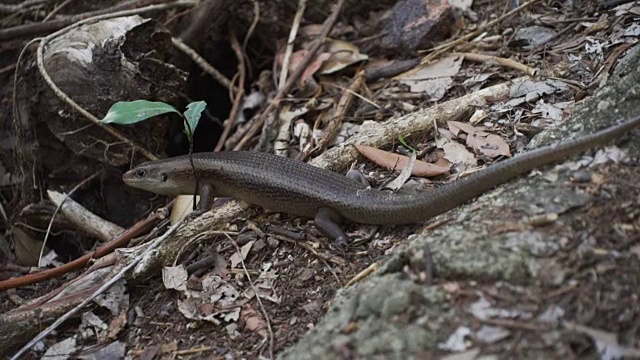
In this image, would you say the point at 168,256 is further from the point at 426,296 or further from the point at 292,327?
the point at 426,296

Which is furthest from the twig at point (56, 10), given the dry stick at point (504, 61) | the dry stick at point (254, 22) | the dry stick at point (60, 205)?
the dry stick at point (504, 61)

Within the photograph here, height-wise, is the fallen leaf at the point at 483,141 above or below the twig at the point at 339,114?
above

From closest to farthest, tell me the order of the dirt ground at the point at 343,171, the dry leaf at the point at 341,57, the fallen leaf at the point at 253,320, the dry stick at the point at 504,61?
the dirt ground at the point at 343,171 < the fallen leaf at the point at 253,320 < the dry stick at the point at 504,61 < the dry leaf at the point at 341,57

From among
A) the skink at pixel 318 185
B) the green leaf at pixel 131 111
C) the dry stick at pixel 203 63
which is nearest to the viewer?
the skink at pixel 318 185

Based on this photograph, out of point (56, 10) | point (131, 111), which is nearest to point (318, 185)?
point (131, 111)

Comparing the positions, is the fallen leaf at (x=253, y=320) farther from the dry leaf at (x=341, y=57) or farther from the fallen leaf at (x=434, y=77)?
the dry leaf at (x=341, y=57)

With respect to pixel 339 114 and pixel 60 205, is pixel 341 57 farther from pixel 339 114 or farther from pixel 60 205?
pixel 60 205

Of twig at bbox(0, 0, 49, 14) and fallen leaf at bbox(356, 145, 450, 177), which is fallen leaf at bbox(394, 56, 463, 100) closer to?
fallen leaf at bbox(356, 145, 450, 177)
